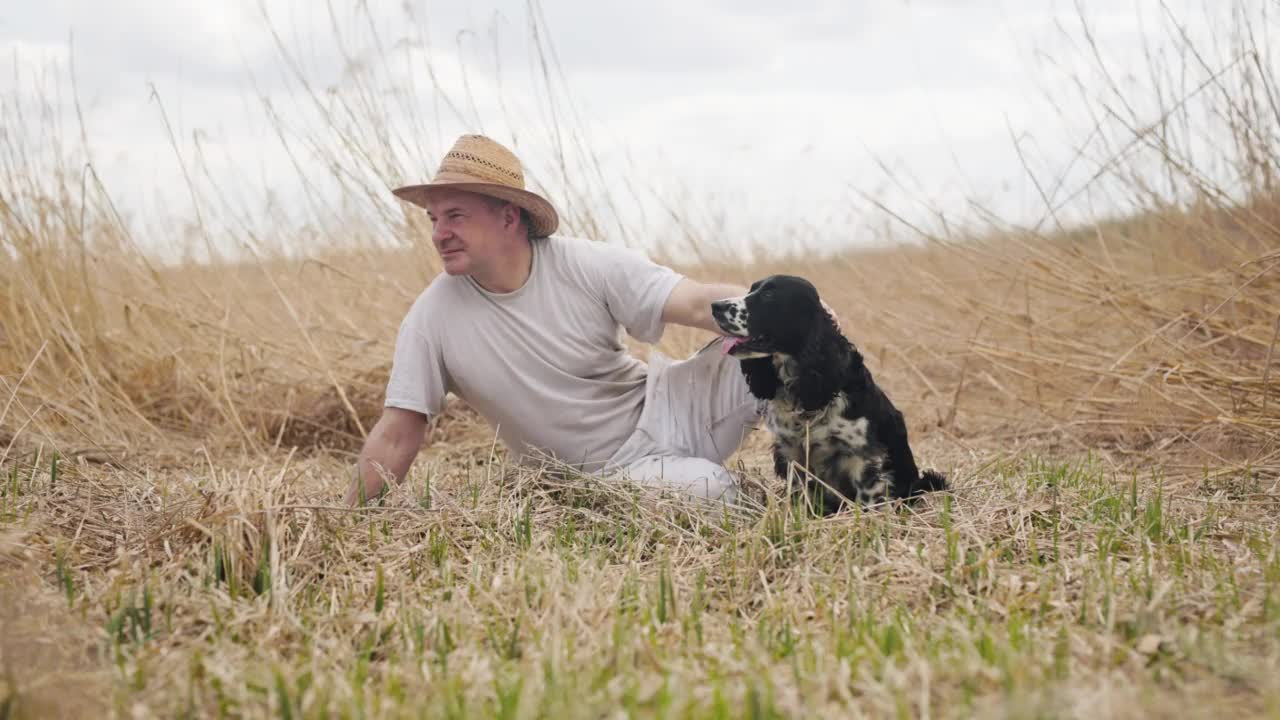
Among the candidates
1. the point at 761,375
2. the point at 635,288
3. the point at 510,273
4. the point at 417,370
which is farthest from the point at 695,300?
the point at 417,370

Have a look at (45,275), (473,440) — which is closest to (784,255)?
(473,440)

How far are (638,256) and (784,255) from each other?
568 centimetres

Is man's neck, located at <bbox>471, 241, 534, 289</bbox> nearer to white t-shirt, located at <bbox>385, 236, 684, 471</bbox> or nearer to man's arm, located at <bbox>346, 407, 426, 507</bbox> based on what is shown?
white t-shirt, located at <bbox>385, 236, 684, 471</bbox>

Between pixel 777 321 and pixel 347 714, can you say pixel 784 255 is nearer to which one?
pixel 777 321

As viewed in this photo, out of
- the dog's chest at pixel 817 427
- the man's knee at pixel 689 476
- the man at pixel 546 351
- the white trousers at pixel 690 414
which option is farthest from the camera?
the white trousers at pixel 690 414

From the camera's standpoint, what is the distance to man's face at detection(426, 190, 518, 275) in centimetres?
370

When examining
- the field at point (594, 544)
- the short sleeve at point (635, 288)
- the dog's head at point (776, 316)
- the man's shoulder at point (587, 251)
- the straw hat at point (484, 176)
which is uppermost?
the straw hat at point (484, 176)

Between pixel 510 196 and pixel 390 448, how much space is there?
957 millimetres

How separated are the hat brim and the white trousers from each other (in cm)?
66

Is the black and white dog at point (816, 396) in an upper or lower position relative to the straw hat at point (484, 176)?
lower

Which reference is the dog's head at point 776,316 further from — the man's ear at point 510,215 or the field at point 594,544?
the man's ear at point 510,215

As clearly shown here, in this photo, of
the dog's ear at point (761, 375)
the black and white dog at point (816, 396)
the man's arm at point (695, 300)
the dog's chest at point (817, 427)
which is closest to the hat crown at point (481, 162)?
the man's arm at point (695, 300)

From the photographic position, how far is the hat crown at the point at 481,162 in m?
3.66

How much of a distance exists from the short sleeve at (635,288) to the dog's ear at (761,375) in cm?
50
